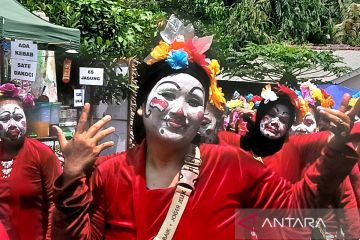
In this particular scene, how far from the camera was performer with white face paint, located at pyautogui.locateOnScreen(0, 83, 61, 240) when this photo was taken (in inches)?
129

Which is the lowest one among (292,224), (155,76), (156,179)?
(292,224)

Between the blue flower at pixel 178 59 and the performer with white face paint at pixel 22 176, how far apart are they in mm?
1049

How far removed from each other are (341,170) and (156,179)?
2.56ft

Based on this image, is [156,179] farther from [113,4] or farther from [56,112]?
A: [113,4]

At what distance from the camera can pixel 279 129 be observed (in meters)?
3.62

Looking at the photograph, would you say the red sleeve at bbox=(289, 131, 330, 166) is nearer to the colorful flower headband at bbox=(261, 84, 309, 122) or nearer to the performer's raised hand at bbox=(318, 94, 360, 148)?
the colorful flower headband at bbox=(261, 84, 309, 122)

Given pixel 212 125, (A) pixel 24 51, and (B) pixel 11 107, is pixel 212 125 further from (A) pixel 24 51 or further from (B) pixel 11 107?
(A) pixel 24 51

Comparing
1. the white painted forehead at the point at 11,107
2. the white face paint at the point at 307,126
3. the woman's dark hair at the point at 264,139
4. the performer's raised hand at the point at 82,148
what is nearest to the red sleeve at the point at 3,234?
the white painted forehead at the point at 11,107

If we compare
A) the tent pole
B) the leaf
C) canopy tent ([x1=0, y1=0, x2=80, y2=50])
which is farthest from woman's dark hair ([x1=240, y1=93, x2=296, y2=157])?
the leaf

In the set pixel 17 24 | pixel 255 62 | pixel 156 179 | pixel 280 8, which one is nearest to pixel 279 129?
pixel 156 179

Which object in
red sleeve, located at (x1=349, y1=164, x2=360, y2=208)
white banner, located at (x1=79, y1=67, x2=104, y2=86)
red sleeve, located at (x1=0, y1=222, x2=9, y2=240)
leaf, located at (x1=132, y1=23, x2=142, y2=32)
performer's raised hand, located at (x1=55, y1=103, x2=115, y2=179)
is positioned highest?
leaf, located at (x1=132, y1=23, x2=142, y2=32)

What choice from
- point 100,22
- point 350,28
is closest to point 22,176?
point 100,22

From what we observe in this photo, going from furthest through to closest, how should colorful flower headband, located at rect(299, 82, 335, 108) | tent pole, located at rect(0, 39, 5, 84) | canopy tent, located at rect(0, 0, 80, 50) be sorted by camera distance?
canopy tent, located at rect(0, 0, 80, 50) → tent pole, located at rect(0, 39, 5, 84) → colorful flower headband, located at rect(299, 82, 335, 108)

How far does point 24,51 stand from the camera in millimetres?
4367
